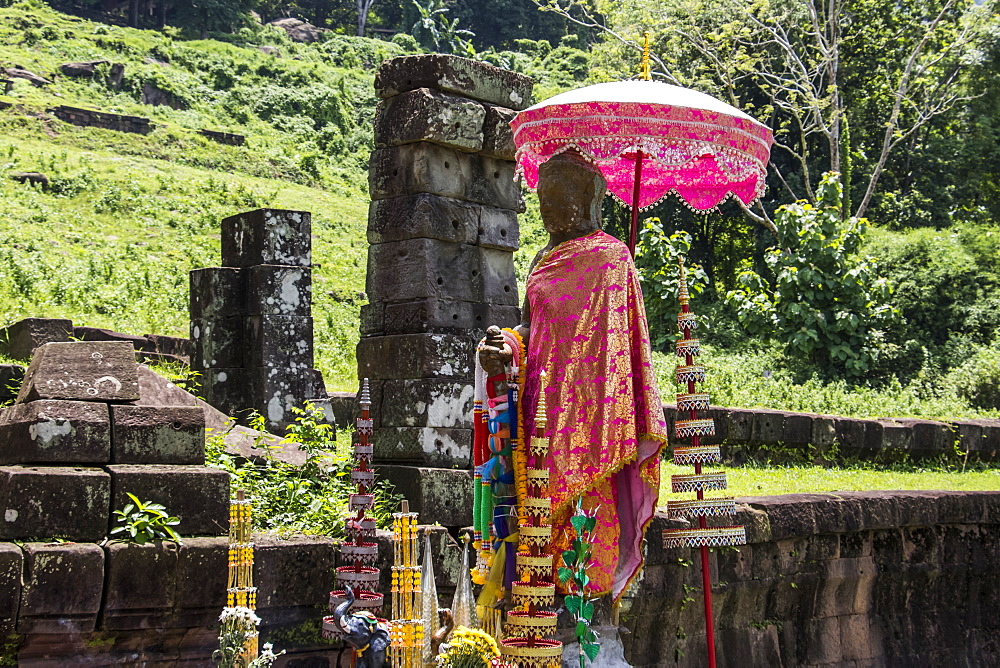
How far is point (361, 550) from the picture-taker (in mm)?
5020

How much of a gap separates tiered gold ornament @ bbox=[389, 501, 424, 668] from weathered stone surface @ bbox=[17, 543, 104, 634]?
48.4 inches

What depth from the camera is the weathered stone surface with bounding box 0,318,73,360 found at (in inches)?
371

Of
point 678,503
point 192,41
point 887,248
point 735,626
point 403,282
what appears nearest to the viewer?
point 678,503

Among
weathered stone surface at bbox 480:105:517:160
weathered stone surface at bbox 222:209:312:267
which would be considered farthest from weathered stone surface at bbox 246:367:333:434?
weathered stone surface at bbox 480:105:517:160

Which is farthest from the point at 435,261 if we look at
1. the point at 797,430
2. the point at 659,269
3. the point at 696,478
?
the point at 659,269

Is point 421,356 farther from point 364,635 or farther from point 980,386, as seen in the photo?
point 980,386

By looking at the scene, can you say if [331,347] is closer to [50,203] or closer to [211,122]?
[50,203]

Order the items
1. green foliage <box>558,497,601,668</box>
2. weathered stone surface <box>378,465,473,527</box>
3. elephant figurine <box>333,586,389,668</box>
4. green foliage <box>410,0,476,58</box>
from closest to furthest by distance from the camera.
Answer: green foliage <box>558,497,601,668</box> < elephant figurine <box>333,586,389,668</box> < weathered stone surface <box>378,465,473,527</box> < green foliage <box>410,0,476,58</box>

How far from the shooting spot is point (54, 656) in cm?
462

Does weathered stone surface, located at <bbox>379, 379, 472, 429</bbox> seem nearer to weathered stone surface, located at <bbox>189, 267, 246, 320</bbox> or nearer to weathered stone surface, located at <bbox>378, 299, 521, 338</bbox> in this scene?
weathered stone surface, located at <bbox>378, 299, 521, 338</bbox>

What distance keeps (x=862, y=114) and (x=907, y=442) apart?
17477mm

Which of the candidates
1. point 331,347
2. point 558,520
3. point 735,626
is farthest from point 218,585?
point 331,347

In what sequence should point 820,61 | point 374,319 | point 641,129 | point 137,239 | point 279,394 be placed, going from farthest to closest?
point 820,61 → point 137,239 → point 279,394 → point 374,319 → point 641,129

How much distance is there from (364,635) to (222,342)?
576cm
